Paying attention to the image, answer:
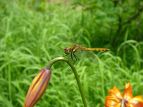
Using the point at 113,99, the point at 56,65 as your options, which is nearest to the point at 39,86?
the point at 113,99

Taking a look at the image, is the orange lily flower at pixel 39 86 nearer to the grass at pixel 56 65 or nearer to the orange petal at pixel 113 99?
the orange petal at pixel 113 99

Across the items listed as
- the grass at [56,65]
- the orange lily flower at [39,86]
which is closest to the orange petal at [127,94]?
the orange lily flower at [39,86]

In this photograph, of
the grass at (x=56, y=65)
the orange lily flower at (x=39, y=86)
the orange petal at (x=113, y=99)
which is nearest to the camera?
the orange lily flower at (x=39, y=86)

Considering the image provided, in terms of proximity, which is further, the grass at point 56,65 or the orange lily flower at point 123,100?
the grass at point 56,65

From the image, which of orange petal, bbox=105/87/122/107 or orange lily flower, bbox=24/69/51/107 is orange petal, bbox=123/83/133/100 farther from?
orange lily flower, bbox=24/69/51/107

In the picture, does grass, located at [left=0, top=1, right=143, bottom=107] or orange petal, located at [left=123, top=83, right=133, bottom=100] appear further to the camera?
grass, located at [left=0, top=1, right=143, bottom=107]

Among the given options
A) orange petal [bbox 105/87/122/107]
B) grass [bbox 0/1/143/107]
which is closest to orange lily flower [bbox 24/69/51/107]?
orange petal [bbox 105/87/122/107]

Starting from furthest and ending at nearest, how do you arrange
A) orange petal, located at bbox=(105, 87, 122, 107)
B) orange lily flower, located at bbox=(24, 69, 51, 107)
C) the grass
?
the grass → orange petal, located at bbox=(105, 87, 122, 107) → orange lily flower, located at bbox=(24, 69, 51, 107)

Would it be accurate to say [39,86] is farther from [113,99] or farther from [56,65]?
[56,65]

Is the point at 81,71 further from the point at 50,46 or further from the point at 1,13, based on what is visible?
the point at 1,13

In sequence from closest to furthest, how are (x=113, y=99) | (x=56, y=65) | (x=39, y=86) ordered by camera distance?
(x=39, y=86) < (x=113, y=99) < (x=56, y=65)
